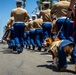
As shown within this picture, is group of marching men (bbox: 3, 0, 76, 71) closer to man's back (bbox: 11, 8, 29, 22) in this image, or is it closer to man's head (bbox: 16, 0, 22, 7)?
man's back (bbox: 11, 8, 29, 22)

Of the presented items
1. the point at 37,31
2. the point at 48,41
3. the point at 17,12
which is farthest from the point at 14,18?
the point at 48,41

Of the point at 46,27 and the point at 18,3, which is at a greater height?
the point at 18,3

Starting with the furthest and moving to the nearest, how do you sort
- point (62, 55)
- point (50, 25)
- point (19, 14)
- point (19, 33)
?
point (50, 25) < point (19, 33) < point (19, 14) < point (62, 55)

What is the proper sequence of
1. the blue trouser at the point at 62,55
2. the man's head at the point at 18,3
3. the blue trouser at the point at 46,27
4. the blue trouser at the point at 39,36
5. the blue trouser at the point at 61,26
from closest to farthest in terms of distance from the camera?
the blue trouser at the point at 62,55 → the blue trouser at the point at 61,26 → the man's head at the point at 18,3 → the blue trouser at the point at 46,27 → the blue trouser at the point at 39,36

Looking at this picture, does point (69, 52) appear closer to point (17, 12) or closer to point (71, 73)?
point (71, 73)

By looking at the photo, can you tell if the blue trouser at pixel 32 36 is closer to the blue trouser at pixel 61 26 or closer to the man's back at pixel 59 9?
the blue trouser at pixel 61 26

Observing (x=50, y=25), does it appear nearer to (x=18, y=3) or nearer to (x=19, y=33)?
(x=19, y=33)

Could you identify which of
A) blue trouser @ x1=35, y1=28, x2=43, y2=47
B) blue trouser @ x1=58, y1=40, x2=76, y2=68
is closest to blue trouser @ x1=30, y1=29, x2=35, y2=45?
blue trouser @ x1=35, y1=28, x2=43, y2=47

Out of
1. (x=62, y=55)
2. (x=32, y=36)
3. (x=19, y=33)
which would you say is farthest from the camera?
(x=32, y=36)

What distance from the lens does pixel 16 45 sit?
13625mm

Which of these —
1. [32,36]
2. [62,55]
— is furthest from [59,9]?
[32,36]

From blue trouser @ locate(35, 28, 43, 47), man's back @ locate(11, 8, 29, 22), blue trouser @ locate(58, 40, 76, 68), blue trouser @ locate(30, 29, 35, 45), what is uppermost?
blue trouser @ locate(58, 40, 76, 68)

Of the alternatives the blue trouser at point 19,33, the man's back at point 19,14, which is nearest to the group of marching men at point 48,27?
the blue trouser at point 19,33

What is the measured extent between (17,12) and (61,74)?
23.4ft
